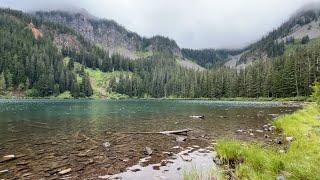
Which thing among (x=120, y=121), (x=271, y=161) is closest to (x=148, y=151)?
(x=271, y=161)

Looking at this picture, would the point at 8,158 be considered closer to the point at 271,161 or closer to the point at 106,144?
the point at 106,144

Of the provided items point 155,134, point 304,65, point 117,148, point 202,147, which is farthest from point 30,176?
point 304,65

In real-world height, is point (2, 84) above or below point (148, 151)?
above

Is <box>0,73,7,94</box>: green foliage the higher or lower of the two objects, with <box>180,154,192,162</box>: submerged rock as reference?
higher

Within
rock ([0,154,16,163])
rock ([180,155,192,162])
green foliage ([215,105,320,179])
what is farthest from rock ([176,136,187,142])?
rock ([0,154,16,163])

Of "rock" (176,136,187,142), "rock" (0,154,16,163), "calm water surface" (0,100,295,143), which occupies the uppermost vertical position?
"calm water surface" (0,100,295,143)

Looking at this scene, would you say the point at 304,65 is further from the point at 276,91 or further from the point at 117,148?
the point at 117,148

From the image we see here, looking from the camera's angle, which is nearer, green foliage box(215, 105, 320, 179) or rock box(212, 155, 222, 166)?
green foliage box(215, 105, 320, 179)

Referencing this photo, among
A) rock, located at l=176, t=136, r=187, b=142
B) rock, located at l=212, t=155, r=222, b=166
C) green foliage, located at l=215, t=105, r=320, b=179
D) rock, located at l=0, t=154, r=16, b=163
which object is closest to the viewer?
green foliage, located at l=215, t=105, r=320, b=179

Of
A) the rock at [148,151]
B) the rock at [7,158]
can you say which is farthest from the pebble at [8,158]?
the rock at [148,151]

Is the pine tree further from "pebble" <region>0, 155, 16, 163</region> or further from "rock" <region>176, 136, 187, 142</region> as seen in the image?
"pebble" <region>0, 155, 16, 163</region>

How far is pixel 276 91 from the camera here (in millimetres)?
133500

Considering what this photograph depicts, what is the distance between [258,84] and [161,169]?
14161cm

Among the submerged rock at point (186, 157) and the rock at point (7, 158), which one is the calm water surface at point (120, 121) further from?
the submerged rock at point (186, 157)
